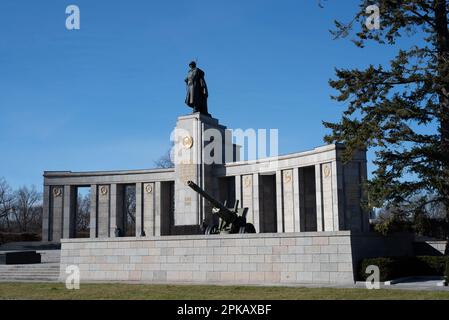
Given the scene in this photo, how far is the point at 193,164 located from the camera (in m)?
37.8

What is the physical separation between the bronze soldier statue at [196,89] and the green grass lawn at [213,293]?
63.7ft

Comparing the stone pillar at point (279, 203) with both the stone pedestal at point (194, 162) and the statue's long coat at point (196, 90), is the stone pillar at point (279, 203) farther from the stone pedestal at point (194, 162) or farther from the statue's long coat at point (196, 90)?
the statue's long coat at point (196, 90)

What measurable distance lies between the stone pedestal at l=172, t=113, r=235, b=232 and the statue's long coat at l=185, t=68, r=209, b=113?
811 millimetres

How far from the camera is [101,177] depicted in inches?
1785

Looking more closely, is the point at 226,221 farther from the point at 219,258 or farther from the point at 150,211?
the point at 150,211

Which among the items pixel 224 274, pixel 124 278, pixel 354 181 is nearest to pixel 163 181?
pixel 354 181

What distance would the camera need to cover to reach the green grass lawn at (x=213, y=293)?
50.0 ft

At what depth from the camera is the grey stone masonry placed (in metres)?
20.0

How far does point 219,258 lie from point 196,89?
17264 mm

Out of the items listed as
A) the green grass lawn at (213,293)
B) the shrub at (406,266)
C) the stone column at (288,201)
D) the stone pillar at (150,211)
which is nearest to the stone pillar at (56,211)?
the stone pillar at (150,211)

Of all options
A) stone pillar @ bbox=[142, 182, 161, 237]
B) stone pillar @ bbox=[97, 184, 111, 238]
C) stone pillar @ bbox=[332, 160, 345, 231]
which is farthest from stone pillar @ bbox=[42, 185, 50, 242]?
stone pillar @ bbox=[332, 160, 345, 231]
